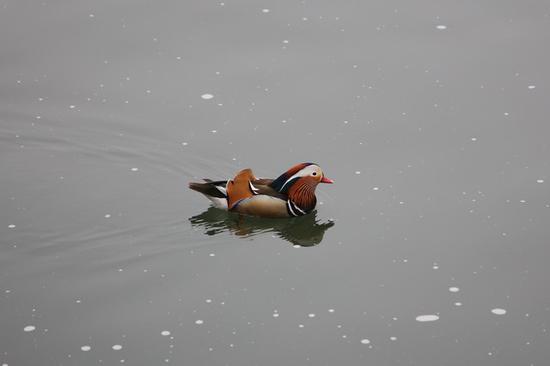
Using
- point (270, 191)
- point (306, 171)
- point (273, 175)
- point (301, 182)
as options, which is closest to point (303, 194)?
point (301, 182)

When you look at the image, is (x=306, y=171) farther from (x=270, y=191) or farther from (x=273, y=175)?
(x=273, y=175)

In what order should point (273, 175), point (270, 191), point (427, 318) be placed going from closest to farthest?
1. point (427, 318)
2. point (270, 191)
3. point (273, 175)

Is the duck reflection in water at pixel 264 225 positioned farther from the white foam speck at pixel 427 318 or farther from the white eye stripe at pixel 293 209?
the white foam speck at pixel 427 318

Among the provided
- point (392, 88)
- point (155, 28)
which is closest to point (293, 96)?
point (392, 88)

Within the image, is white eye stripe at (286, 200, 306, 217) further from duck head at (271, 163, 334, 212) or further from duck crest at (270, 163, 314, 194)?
duck crest at (270, 163, 314, 194)

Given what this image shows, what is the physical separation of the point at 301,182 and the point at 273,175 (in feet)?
Answer: 2.29

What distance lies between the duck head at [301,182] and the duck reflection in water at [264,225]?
0.21 m

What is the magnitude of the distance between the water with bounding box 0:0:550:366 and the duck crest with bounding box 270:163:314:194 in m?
0.39

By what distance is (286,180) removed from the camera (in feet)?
40.1

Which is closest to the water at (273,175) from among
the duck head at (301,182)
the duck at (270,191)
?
the duck at (270,191)

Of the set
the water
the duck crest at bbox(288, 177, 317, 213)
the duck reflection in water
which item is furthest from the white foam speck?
the duck crest at bbox(288, 177, 317, 213)

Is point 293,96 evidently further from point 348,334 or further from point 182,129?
point 348,334

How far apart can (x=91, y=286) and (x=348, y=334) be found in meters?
2.52

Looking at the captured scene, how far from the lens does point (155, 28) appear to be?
15789mm
